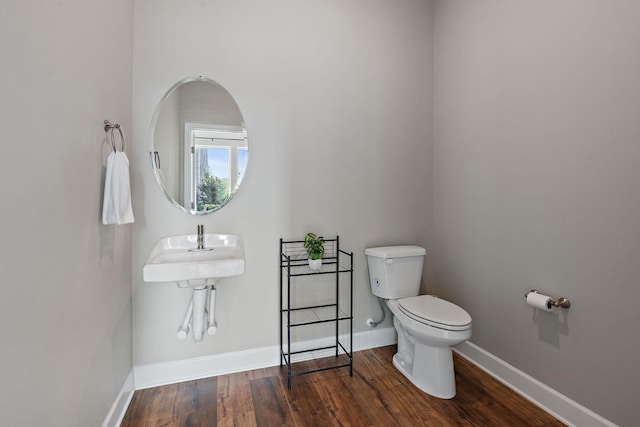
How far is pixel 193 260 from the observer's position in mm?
1757

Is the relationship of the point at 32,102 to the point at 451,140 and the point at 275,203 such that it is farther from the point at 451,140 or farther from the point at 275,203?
the point at 451,140

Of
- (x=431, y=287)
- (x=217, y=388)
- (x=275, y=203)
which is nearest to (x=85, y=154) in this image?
(x=275, y=203)

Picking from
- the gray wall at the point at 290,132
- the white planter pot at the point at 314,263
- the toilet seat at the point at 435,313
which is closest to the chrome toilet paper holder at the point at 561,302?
the toilet seat at the point at 435,313

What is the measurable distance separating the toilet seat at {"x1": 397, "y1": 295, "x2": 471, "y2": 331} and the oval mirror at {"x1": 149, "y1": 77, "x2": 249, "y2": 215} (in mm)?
1357

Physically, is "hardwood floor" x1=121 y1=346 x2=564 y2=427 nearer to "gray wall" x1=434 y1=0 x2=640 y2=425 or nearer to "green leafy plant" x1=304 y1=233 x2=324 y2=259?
"gray wall" x1=434 y1=0 x2=640 y2=425

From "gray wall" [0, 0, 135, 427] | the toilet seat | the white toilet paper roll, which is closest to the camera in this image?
"gray wall" [0, 0, 135, 427]

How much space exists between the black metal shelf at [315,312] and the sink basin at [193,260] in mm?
394

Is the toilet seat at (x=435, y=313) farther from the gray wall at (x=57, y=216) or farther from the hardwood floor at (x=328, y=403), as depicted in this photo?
the gray wall at (x=57, y=216)

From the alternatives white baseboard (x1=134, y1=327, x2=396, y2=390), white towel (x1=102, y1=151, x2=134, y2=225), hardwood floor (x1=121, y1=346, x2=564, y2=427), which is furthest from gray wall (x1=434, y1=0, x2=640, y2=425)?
white towel (x1=102, y1=151, x2=134, y2=225)

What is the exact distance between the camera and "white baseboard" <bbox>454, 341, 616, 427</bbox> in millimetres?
1496

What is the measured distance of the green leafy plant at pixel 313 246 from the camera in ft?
6.64

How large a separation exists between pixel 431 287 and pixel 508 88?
5.12ft

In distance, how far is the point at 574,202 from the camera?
5.07 feet

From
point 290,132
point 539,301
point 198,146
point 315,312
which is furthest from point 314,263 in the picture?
point 539,301
